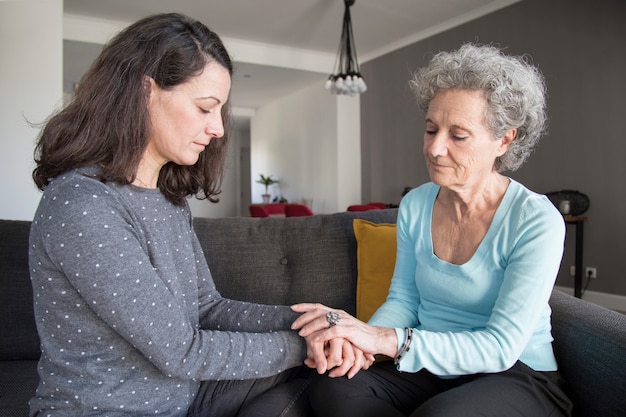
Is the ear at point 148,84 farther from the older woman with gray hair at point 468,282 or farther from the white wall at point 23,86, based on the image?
the white wall at point 23,86

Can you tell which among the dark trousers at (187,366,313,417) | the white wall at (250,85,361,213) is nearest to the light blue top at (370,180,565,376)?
the dark trousers at (187,366,313,417)

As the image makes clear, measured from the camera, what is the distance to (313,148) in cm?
890

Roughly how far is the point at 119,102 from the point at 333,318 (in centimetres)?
71

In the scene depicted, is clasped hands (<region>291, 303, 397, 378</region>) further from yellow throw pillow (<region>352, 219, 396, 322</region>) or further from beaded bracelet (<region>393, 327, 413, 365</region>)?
yellow throw pillow (<region>352, 219, 396, 322</region>)

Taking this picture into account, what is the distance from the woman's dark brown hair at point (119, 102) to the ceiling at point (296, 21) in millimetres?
4879

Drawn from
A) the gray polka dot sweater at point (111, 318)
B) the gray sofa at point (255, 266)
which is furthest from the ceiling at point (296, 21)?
the gray polka dot sweater at point (111, 318)

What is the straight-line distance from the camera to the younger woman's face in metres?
1.08

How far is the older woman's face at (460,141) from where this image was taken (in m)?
1.25

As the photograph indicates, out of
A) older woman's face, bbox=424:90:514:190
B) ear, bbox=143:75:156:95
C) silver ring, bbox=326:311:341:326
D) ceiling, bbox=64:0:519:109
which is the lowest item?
silver ring, bbox=326:311:341:326

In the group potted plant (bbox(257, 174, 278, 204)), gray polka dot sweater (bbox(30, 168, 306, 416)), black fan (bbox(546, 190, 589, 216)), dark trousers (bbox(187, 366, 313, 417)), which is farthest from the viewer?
potted plant (bbox(257, 174, 278, 204))

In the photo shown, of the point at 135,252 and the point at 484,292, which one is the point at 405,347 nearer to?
the point at 484,292

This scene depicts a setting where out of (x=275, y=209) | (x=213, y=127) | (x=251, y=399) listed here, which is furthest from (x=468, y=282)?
(x=275, y=209)

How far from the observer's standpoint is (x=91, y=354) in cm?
96

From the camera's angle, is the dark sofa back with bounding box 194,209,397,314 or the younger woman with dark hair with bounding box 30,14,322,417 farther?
the dark sofa back with bounding box 194,209,397,314
